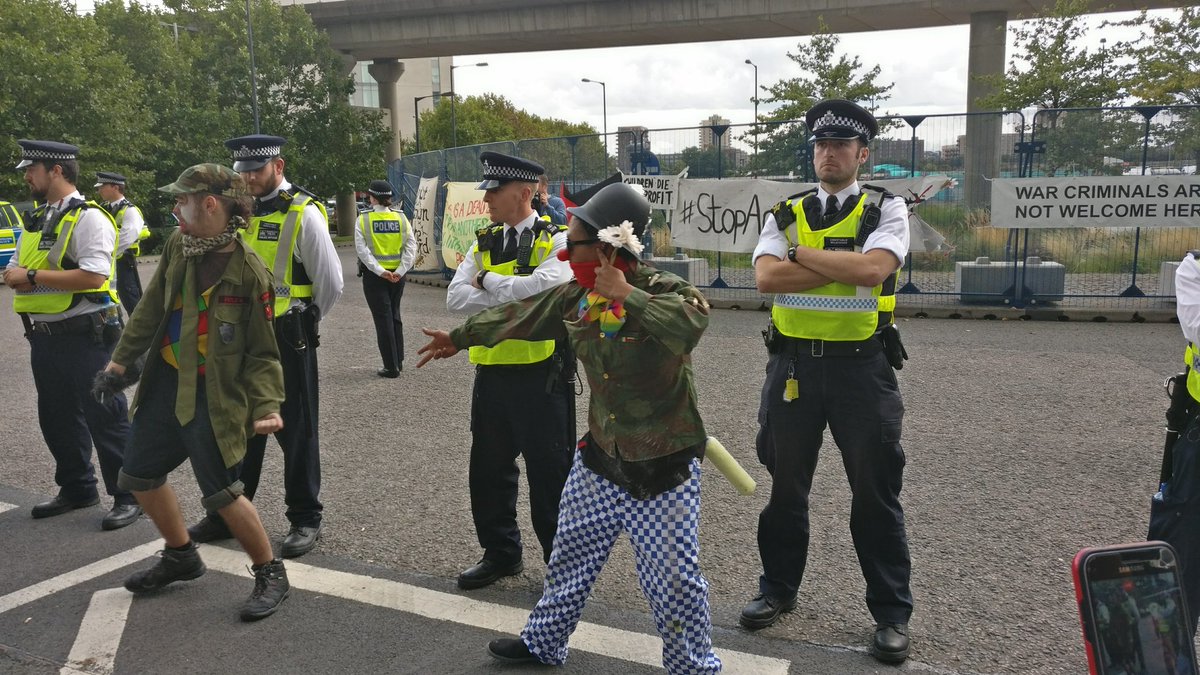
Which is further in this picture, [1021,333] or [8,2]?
[8,2]

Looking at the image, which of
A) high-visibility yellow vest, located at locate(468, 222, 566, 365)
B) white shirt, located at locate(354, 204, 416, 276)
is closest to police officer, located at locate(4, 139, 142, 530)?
high-visibility yellow vest, located at locate(468, 222, 566, 365)

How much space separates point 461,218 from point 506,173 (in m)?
11.5

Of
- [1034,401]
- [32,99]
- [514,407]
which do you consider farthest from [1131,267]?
[32,99]

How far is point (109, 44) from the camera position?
34438 millimetres

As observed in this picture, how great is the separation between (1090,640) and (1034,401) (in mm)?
6197

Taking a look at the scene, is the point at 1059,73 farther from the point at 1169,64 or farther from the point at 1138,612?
the point at 1138,612

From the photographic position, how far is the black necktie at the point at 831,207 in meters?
3.70

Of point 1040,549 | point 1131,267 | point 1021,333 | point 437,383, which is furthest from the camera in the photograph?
point 1131,267

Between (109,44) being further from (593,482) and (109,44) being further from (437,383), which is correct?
(593,482)

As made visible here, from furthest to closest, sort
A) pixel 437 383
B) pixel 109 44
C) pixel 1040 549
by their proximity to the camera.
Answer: pixel 109 44
pixel 437 383
pixel 1040 549

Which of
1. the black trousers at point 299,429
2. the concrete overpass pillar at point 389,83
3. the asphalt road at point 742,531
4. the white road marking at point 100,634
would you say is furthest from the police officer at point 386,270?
the concrete overpass pillar at point 389,83

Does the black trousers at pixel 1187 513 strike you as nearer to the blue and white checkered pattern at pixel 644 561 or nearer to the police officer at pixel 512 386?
the blue and white checkered pattern at pixel 644 561

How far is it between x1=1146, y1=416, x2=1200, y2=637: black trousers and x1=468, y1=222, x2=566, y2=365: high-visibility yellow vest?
2.35 m

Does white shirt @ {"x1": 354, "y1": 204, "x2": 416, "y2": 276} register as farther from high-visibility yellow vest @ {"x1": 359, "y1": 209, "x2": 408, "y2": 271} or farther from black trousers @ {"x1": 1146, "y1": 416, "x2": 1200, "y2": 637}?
black trousers @ {"x1": 1146, "y1": 416, "x2": 1200, "y2": 637}
